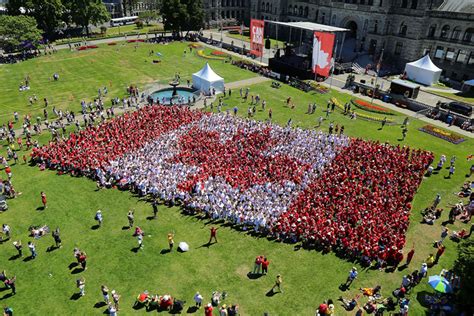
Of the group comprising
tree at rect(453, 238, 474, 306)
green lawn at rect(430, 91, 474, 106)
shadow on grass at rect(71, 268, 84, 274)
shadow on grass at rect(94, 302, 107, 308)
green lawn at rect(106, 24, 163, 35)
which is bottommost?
shadow on grass at rect(71, 268, 84, 274)

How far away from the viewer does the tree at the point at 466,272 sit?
20109mm

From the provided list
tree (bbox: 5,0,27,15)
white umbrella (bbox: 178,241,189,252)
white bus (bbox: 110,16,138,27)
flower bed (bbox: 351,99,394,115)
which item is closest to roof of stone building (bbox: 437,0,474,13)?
flower bed (bbox: 351,99,394,115)

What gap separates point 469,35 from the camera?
64812 millimetres

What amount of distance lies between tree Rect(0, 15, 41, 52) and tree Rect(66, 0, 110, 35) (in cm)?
1601

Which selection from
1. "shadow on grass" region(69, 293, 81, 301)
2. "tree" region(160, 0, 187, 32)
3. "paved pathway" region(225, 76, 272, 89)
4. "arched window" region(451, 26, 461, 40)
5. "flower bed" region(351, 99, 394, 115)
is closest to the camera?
"shadow on grass" region(69, 293, 81, 301)

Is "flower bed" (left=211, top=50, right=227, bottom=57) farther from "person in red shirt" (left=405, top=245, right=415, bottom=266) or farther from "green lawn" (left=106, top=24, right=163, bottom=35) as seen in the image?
"person in red shirt" (left=405, top=245, right=415, bottom=266)

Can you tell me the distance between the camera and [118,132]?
41.6m

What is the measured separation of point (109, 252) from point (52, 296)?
4759 millimetres

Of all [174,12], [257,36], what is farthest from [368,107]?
[174,12]

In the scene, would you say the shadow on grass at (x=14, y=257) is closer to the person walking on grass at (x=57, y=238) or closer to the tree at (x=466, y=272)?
the person walking on grass at (x=57, y=238)

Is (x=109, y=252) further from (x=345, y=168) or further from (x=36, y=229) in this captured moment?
(x=345, y=168)

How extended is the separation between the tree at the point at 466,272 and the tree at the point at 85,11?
96623mm

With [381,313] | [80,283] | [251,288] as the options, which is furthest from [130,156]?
[381,313]

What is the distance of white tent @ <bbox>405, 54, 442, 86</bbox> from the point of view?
63.2 metres
